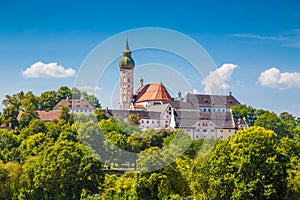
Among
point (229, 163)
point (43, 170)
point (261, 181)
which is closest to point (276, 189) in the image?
point (261, 181)

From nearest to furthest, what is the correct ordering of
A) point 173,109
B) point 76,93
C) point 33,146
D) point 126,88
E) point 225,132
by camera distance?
point 33,146 < point 225,132 < point 173,109 < point 76,93 < point 126,88

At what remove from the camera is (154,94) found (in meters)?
86.1

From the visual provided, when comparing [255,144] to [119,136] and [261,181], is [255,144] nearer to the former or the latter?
[261,181]

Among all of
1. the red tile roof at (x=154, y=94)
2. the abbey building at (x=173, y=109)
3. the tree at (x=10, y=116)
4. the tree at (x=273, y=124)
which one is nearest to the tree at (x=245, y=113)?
the abbey building at (x=173, y=109)

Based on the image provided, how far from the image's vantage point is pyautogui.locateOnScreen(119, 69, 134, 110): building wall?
81.1 m

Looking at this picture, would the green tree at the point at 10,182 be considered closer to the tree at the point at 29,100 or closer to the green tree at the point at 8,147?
the green tree at the point at 8,147

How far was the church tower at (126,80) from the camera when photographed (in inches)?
3036

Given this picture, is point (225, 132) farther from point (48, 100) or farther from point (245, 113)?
point (48, 100)

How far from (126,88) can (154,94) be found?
15.2ft

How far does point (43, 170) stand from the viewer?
3288cm

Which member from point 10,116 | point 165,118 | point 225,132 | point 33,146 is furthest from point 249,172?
point 10,116

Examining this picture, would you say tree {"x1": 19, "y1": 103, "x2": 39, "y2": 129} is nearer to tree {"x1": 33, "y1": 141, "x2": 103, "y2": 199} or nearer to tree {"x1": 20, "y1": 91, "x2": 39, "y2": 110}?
tree {"x1": 20, "y1": 91, "x2": 39, "y2": 110}

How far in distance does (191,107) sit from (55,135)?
3057 cm

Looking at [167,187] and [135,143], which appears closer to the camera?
[167,187]
